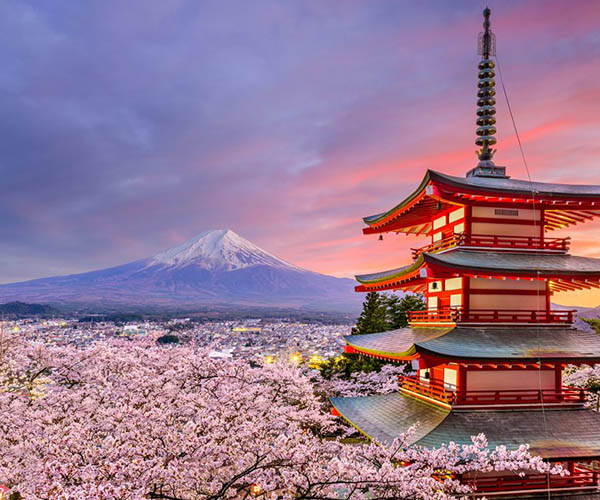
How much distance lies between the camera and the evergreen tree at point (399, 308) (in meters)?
32.1

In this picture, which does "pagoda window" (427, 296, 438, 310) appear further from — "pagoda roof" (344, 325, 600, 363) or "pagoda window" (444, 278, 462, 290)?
"pagoda roof" (344, 325, 600, 363)

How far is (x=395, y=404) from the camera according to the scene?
43.5 feet

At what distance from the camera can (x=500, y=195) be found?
11.4 m

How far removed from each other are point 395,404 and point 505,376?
3322 mm

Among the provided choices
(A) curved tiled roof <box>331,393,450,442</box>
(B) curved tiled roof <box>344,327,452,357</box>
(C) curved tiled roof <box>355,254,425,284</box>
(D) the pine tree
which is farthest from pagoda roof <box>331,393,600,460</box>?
(D) the pine tree

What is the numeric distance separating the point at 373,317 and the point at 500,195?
21.8m

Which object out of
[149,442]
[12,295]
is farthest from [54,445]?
[12,295]

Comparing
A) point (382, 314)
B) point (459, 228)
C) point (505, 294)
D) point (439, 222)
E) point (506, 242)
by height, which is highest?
point (439, 222)

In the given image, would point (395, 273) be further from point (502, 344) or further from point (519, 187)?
point (519, 187)

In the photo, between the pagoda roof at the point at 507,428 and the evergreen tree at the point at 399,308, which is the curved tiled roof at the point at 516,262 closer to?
the pagoda roof at the point at 507,428

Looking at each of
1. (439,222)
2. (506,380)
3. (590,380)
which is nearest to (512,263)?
(506,380)

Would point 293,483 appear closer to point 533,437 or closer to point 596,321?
point 533,437

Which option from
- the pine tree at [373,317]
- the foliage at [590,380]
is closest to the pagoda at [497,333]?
the foliage at [590,380]

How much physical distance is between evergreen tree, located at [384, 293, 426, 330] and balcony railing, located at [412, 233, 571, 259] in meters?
19.5
